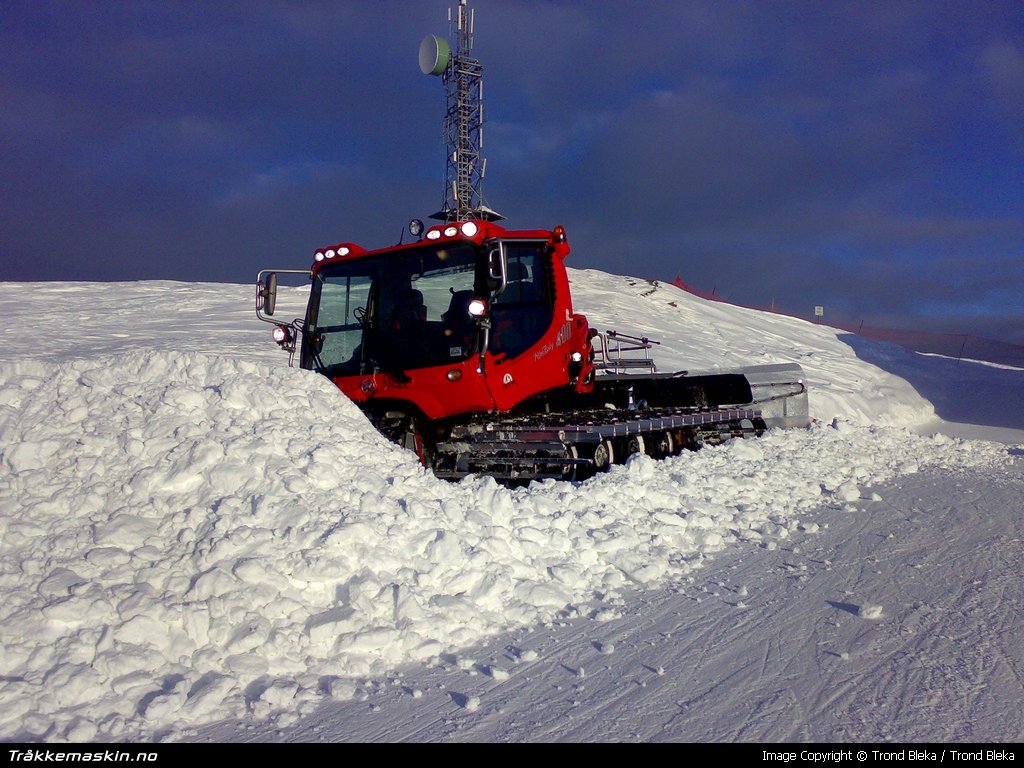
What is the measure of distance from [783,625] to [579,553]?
1.35 metres

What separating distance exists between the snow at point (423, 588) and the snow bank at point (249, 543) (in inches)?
0.6

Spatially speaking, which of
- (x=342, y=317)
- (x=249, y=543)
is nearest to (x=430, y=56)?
(x=342, y=317)

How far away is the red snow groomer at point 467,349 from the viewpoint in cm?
674

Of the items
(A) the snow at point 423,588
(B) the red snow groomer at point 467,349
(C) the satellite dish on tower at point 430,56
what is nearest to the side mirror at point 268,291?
(B) the red snow groomer at point 467,349

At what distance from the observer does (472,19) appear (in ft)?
95.2

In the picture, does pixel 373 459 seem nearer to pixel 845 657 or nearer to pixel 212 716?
pixel 212 716

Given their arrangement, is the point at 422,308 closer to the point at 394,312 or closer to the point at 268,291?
the point at 394,312

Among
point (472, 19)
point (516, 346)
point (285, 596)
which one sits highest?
point (472, 19)

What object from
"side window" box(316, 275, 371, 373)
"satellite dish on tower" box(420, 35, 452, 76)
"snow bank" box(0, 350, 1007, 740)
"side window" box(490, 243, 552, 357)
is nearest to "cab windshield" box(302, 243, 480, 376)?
"side window" box(316, 275, 371, 373)

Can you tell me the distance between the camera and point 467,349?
6.76 meters

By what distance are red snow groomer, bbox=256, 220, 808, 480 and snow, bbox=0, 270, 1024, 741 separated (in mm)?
942

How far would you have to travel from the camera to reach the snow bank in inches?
125

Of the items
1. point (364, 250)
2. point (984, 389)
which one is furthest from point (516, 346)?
point (984, 389)

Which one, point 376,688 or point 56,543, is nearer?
point 376,688
